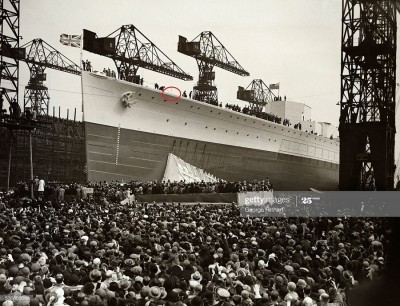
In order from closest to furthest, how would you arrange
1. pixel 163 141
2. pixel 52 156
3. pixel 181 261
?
pixel 181 261, pixel 163 141, pixel 52 156

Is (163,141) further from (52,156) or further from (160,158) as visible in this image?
(52,156)

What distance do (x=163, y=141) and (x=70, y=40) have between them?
29.8 ft

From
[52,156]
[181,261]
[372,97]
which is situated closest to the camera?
[181,261]

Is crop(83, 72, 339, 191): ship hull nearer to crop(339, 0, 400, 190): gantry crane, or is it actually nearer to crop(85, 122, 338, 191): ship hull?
crop(85, 122, 338, 191): ship hull

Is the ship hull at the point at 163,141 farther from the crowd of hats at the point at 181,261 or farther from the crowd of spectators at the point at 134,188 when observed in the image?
the crowd of hats at the point at 181,261

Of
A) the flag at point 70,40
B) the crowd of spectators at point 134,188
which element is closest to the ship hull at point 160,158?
the crowd of spectators at point 134,188

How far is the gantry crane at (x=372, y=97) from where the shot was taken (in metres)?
25.2

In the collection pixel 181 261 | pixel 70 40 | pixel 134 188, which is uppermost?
pixel 70 40

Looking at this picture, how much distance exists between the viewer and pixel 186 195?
26.2 metres

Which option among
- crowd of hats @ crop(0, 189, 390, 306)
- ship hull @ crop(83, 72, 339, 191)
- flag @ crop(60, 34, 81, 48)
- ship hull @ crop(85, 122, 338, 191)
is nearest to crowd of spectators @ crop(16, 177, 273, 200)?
ship hull @ crop(85, 122, 338, 191)

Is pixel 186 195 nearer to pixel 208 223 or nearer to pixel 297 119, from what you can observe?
pixel 208 223

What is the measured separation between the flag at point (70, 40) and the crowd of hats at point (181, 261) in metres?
13.9

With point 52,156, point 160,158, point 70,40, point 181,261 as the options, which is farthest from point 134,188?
point 181,261

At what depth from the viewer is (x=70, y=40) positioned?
27094mm
